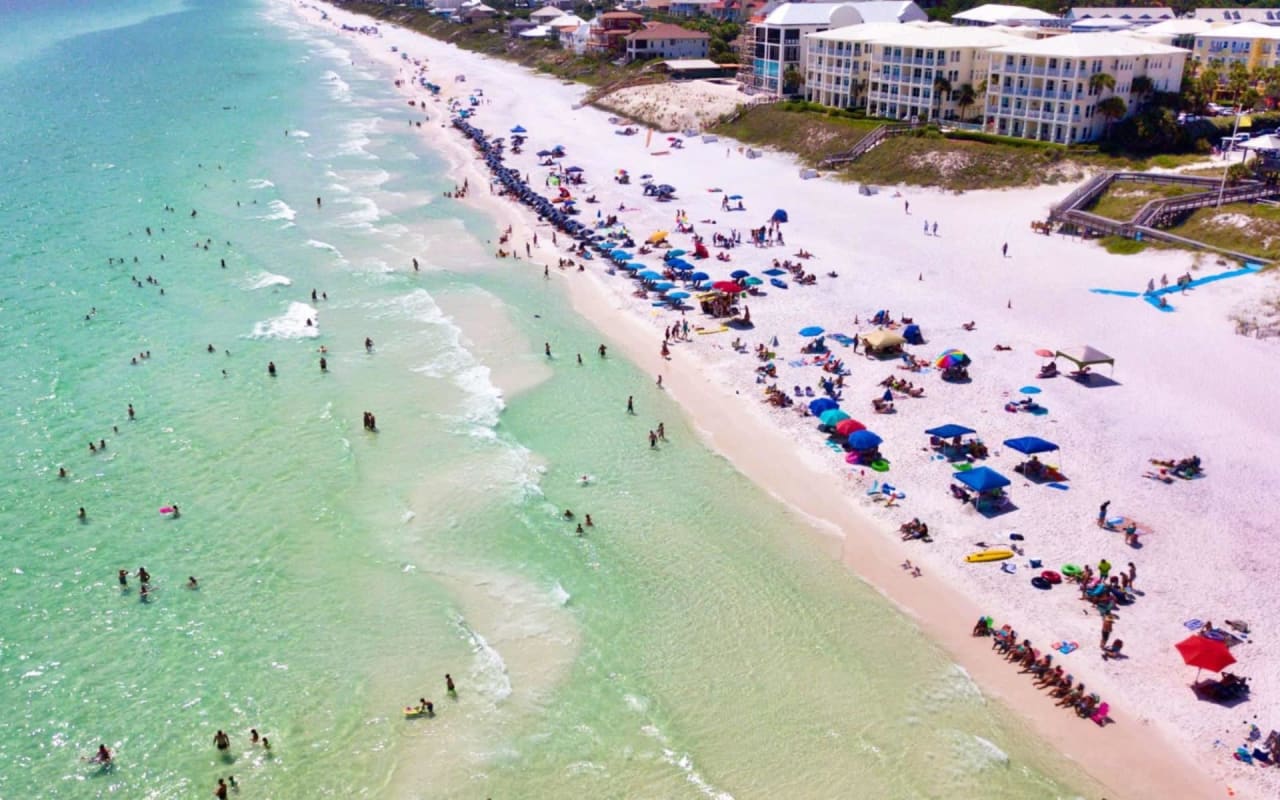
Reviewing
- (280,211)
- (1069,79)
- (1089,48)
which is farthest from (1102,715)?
(280,211)

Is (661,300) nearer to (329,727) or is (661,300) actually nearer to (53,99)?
(329,727)

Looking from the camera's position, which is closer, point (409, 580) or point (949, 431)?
point (409, 580)

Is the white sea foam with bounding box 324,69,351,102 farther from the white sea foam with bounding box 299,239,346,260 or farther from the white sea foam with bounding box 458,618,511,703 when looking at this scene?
the white sea foam with bounding box 458,618,511,703

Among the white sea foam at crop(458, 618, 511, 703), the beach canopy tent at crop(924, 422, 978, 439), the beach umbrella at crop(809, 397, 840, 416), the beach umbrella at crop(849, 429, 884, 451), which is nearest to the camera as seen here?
the white sea foam at crop(458, 618, 511, 703)

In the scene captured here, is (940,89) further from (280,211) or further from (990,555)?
(990,555)

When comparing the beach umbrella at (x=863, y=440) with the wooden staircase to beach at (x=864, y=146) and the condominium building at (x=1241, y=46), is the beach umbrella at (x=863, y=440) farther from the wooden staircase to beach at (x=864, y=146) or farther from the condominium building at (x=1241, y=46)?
the condominium building at (x=1241, y=46)

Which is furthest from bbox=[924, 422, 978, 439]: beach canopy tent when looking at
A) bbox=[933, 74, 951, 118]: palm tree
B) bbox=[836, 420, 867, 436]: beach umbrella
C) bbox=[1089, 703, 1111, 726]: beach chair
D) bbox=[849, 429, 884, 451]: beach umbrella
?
bbox=[933, 74, 951, 118]: palm tree
